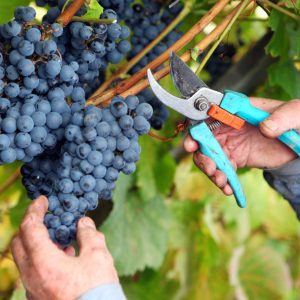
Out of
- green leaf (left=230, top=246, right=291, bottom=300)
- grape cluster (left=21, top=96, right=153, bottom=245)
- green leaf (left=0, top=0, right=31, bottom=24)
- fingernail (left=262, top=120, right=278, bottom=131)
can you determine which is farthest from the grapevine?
green leaf (left=230, top=246, right=291, bottom=300)

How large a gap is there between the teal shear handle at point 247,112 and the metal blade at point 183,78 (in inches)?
2.1

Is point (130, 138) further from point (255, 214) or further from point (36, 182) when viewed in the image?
point (255, 214)

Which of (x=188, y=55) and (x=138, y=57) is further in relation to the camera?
(x=138, y=57)

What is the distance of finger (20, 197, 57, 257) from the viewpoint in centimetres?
81

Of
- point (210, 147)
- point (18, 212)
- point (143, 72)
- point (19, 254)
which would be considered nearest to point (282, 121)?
point (210, 147)

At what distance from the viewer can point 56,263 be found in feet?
2.64

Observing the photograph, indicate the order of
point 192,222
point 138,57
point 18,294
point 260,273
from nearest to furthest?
point 138,57 → point 18,294 → point 192,222 → point 260,273

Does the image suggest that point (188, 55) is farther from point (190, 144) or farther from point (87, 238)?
point (87, 238)

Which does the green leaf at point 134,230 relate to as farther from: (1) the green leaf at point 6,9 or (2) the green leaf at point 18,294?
(1) the green leaf at point 6,9

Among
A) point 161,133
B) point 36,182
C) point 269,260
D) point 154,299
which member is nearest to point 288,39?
point 161,133

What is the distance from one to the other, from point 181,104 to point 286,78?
52 cm

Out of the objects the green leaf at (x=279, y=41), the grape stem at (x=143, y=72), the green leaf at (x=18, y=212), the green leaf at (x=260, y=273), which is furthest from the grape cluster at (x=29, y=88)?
the green leaf at (x=260, y=273)

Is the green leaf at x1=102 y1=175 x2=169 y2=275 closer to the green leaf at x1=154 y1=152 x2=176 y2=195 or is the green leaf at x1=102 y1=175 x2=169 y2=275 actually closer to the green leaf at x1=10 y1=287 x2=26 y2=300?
the green leaf at x1=154 y1=152 x2=176 y2=195

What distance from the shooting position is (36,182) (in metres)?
0.94
